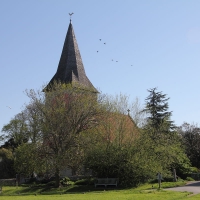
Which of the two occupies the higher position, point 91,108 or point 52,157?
point 91,108

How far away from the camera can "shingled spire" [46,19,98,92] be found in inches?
2019

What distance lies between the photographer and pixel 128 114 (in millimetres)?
33406

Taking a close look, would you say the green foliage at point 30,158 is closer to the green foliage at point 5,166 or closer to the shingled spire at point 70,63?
the green foliage at point 5,166

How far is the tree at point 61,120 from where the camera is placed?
100.0 feet

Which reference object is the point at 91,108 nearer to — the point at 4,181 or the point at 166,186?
the point at 166,186

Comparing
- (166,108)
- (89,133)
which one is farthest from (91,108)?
(166,108)

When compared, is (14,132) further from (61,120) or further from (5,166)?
(61,120)

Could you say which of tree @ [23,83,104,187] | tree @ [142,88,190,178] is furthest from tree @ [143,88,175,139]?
tree @ [23,83,104,187]

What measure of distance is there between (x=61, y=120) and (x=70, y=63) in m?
22.8

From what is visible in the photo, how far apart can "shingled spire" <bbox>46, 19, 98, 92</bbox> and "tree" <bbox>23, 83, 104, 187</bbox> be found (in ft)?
62.9

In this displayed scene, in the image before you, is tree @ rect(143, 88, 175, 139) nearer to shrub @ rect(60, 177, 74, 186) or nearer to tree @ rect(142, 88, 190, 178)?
tree @ rect(142, 88, 190, 178)

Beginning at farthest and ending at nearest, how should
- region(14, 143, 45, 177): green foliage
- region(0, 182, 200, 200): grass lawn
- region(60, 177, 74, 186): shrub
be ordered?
1. region(60, 177, 74, 186): shrub
2. region(14, 143, 45, 177): green foliage
3. region(0, 182, 200, 200): grass lawn

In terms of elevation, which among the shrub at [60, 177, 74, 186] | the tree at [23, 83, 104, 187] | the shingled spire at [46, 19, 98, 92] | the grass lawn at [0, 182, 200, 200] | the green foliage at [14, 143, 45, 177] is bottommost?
the grass lawn at [0, 182, 200, 200]

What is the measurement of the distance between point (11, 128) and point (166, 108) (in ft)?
78.3
